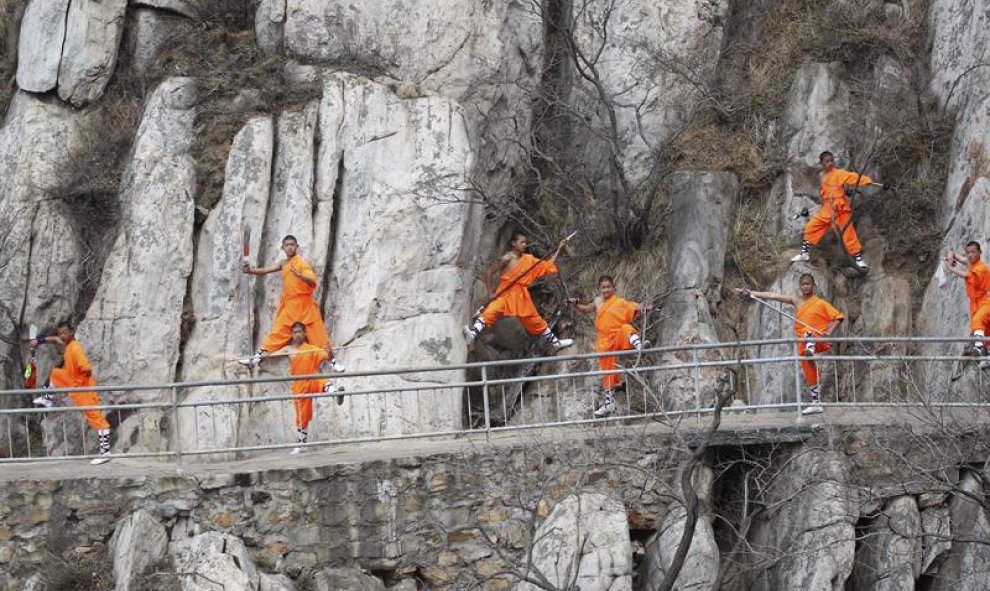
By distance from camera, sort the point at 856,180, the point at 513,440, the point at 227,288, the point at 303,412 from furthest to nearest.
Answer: the point at 856,180
the point at 227,288
the point at 303,412
the point at 513,440

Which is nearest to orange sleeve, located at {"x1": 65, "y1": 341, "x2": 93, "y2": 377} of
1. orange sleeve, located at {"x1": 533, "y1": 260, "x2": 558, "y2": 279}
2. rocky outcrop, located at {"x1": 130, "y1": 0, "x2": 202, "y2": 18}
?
orange sleeve, located at {"x1": 533, "y1": 260, "x2": 558, "y2": 279}

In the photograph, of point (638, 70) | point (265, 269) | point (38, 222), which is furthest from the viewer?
point (638, 70)

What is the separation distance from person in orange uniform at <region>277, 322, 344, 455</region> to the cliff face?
21.9 inches

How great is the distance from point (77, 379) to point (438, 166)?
4576 millimetres

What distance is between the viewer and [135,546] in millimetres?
18719

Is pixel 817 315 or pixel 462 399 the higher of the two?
pixel 817 315

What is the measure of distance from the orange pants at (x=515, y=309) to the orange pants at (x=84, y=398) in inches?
166

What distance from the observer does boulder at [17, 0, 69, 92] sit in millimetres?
23875

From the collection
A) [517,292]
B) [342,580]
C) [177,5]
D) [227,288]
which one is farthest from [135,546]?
[177,5]

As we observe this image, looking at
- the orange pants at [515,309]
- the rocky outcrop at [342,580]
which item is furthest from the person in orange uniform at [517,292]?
the rocky outcrop at [342,580]

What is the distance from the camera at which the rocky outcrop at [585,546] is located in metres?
18.7

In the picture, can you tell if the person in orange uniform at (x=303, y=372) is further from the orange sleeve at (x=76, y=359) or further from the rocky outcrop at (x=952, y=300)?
the rocky outcrop at (x=952, y=300)

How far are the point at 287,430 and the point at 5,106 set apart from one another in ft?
18.8

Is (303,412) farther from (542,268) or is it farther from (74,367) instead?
(542,268)
